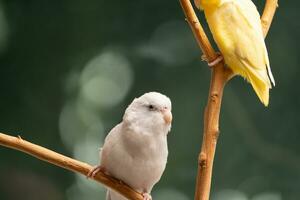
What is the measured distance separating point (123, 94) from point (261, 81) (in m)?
0.70

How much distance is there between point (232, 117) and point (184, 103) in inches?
5.9

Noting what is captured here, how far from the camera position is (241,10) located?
105cm

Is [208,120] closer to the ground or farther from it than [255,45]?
closer to the ground

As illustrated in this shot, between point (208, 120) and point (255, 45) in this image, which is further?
point (255, 45)

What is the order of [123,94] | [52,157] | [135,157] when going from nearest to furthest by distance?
1. [52,157]
2. [135,157]
3. [123,94]

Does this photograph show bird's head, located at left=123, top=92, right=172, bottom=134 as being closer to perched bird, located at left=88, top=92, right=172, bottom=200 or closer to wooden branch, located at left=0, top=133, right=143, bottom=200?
perched bird, located at left=88, top=92, right=172, bottom=200

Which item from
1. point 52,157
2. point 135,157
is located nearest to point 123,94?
point 135,157

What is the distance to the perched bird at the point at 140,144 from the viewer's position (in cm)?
97

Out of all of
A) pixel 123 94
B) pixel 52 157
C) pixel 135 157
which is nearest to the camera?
pixel 52 157

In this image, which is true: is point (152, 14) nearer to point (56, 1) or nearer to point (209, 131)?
point (56, 1)

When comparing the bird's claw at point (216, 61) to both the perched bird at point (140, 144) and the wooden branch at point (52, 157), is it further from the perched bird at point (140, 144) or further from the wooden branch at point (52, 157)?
the wooden branch at point (52, 157)

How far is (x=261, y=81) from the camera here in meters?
0.99

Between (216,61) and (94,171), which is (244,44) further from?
(94,171)

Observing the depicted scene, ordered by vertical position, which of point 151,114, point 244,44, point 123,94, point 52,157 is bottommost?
point 52,157
